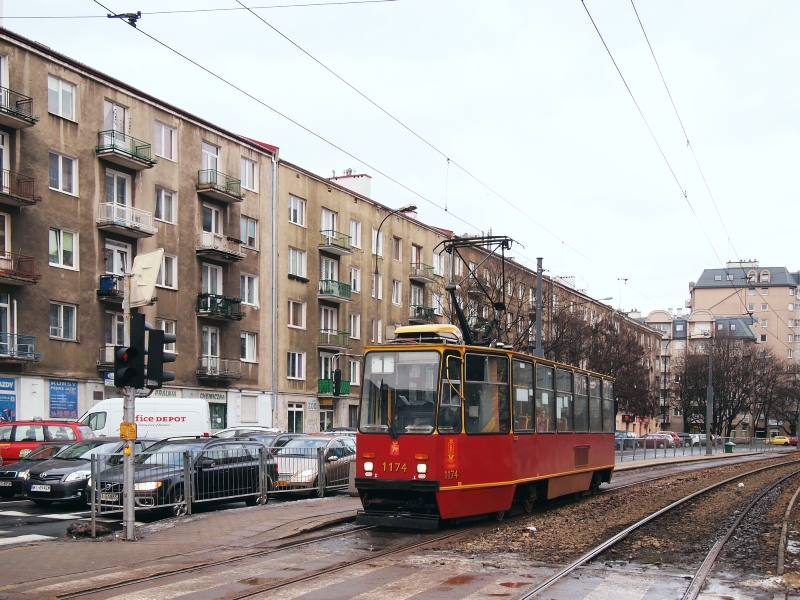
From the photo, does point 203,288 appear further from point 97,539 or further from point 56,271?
point 97,539

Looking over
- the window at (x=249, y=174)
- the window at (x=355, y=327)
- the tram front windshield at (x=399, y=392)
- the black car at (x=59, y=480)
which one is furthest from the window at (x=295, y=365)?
the tram front windshield at (x=399, y=392)

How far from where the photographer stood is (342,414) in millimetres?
51188

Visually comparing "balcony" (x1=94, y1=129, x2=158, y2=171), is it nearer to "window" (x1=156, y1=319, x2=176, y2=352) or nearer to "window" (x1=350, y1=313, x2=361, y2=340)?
"window" (x1=156, y1=319, x2=176, y2=352)

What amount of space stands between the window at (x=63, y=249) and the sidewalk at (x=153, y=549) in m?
20.0

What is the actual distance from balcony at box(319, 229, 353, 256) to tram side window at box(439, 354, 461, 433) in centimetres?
3503

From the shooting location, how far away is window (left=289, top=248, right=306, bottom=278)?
47156 mm

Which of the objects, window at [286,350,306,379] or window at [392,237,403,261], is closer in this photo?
window at [286,350,306,379]

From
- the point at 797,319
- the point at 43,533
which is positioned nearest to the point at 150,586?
the point at 43,533


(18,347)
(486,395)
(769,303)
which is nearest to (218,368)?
(18,347)

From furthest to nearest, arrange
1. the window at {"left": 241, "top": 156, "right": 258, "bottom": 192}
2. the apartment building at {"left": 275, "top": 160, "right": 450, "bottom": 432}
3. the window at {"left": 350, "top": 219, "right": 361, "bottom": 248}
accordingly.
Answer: the window at {"left": 350, "top": 219, "right": 361, "bottom": 248}, the apartment building at {"left": 275, "top": 160, "right": 450, "bottom": 432}, the window at {"left": 241, "top": 156, "right": 258, "bottom": 192}

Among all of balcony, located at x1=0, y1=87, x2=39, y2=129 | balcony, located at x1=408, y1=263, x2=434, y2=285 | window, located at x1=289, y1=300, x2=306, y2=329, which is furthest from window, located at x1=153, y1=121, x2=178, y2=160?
balcony, located at x1=408, y1=263, x2=434, y2=285

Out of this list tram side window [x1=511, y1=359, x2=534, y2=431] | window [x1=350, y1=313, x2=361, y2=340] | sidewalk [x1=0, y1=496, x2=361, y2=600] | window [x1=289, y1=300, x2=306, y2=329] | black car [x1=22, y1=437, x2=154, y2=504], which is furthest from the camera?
window [x1=350, y1=313, x2=361, y2=340]

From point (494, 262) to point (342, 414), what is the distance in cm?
1189

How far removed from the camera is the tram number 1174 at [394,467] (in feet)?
45.7
